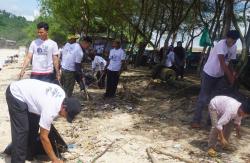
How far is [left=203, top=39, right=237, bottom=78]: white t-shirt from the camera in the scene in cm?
828

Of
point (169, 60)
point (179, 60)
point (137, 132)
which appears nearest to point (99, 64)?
point (169, 60)

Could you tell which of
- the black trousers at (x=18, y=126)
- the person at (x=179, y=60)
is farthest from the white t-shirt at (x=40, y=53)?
the person at (x=179, y=60)

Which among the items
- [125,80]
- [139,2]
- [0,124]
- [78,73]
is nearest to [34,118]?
[0,124]

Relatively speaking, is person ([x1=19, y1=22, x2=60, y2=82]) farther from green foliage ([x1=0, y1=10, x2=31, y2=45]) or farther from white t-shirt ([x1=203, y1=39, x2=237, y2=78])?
green foliage ([x1=0, y1=10, x2=31, y2=45])

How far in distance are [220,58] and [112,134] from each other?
7.81ft

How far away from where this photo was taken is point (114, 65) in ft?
40.4

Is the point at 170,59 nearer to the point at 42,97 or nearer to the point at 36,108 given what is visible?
the point at 36,108

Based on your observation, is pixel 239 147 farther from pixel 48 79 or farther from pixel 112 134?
pixel 48 79

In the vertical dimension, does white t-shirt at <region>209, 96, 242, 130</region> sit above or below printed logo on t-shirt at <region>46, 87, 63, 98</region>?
below

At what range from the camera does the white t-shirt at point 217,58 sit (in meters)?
8.28

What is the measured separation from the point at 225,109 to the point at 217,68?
62.7 inches

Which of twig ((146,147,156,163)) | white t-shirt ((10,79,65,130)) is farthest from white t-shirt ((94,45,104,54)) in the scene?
white t-shirt ((10,79,65,130))

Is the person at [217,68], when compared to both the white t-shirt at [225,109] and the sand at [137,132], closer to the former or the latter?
the sand at [137,132]

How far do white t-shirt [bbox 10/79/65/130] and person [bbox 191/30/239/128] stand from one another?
3609 mm
